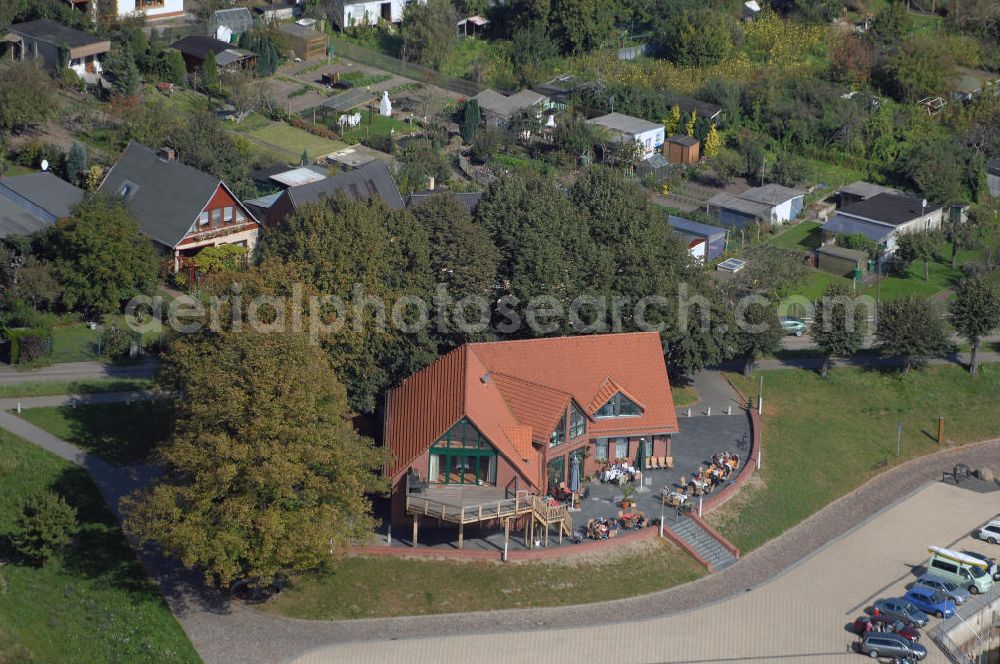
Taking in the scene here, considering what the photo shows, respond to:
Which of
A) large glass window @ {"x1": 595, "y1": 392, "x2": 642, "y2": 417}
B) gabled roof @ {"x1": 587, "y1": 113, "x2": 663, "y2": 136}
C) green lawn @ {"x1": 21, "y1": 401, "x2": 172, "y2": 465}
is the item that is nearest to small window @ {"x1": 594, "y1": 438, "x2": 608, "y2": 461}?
large glass window @ {"x1": 595, "y1": 392, "x2": 642, "y2": 417}

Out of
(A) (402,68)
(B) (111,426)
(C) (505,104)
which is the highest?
(A) (402,68)

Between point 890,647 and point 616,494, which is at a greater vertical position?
point 616,494

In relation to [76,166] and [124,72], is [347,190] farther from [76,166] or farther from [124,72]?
[124,72]

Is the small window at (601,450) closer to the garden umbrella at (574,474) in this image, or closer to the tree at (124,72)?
the garden umbrella at (574,474)

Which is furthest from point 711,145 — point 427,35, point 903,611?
point 903,611

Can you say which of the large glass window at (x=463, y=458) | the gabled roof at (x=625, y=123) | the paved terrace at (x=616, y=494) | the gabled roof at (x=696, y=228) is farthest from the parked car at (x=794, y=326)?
the large glass window at (x=463, y=458)

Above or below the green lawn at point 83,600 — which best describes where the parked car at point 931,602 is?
below
